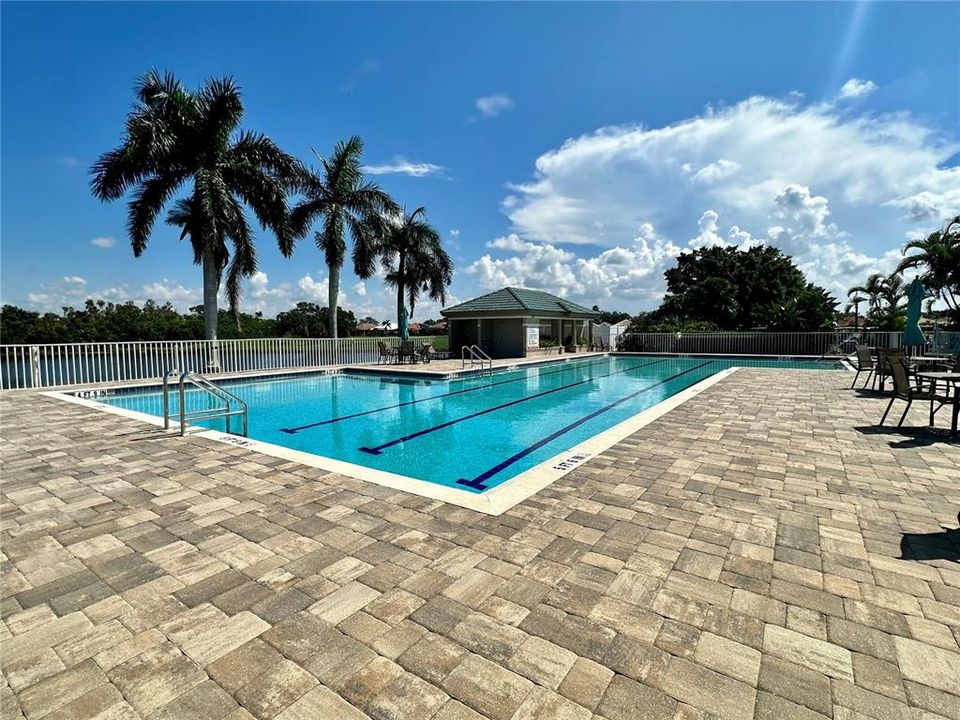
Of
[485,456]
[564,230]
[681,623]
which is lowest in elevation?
[485,456]

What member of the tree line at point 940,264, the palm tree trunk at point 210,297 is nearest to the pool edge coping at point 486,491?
the palm tree trunk at point 210,297

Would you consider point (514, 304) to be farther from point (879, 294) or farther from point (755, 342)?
point (879, 294)

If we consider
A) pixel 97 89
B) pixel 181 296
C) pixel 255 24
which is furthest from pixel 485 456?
pixel 181 296

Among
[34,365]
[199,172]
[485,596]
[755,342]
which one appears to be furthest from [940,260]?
[34,365]

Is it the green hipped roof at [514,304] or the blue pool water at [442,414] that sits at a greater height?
the green hipped roof at [514,304]

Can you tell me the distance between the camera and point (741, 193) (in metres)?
17.3

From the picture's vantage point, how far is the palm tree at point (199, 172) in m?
14.2

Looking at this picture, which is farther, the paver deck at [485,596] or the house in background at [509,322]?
the house in background at [509,322]

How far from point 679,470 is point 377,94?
15770mm

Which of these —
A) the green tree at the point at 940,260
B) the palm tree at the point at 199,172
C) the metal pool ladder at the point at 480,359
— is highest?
the palm tree at the point at 199,172

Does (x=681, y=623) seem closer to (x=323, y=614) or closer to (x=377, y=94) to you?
(x=323, y=614)

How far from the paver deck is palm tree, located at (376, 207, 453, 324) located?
20.6 m

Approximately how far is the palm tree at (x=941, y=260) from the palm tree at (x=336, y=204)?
77.1ft

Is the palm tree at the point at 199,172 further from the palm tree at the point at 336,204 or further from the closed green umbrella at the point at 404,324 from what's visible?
the closed green umbrella at the point at 404,324
